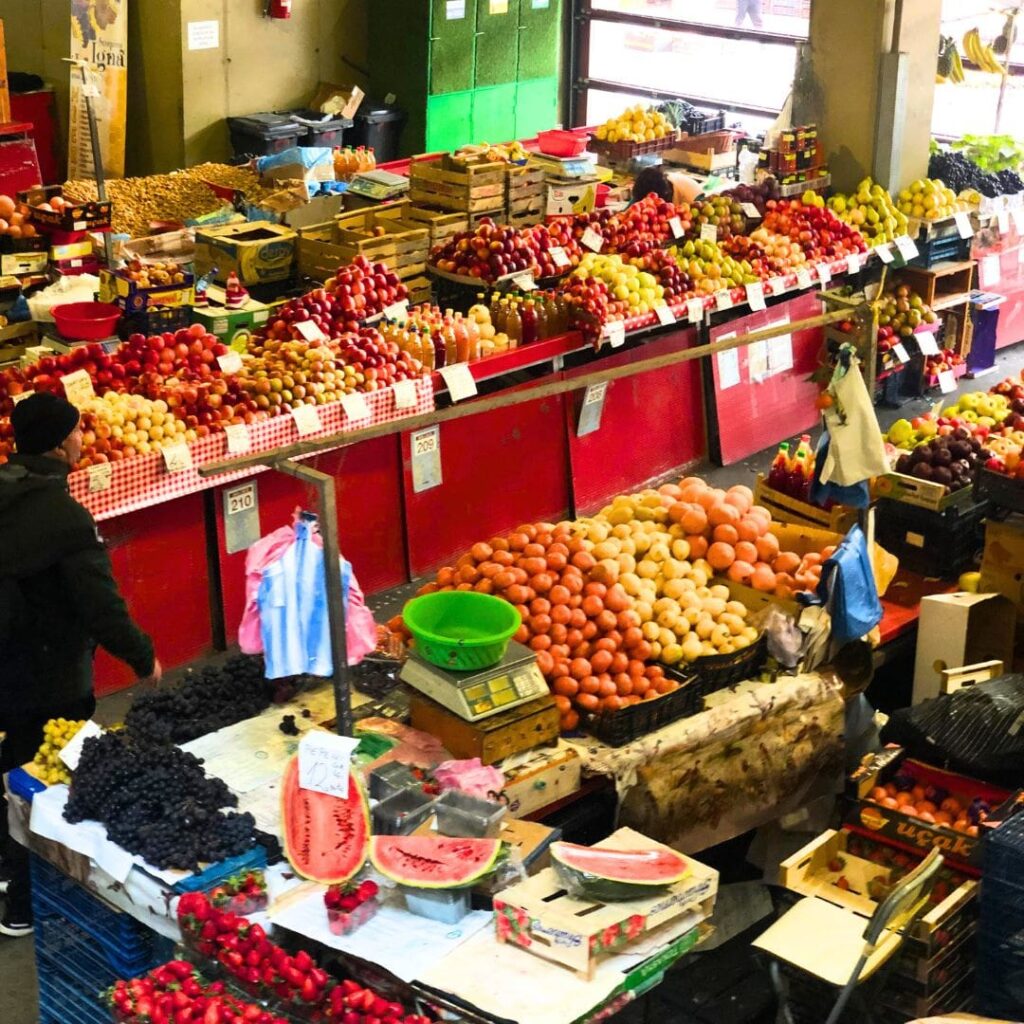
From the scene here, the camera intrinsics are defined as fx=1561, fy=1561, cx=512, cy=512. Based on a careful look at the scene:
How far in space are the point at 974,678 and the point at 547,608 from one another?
1.68m

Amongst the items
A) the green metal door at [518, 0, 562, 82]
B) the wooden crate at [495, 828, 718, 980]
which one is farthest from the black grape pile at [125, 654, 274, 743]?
the green metal door at [518, 0, 562, 82]

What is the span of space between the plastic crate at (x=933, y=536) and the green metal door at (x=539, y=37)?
867cm

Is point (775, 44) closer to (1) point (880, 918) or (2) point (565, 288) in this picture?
(2) point (565, 288)

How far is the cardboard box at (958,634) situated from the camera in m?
6.02

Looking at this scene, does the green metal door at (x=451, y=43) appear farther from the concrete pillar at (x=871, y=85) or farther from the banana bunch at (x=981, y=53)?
the banana bunch at (x=981, y=53)

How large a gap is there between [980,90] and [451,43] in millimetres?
4616

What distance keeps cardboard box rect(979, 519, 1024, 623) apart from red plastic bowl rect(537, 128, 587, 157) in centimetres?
512

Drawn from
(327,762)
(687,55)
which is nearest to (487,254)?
(327,762)

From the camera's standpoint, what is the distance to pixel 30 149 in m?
10.9

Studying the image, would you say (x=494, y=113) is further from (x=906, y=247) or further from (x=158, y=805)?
(x=158, y=805)

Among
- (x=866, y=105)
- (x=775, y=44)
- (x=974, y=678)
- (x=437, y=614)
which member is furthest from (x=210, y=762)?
(x=775, y=44)

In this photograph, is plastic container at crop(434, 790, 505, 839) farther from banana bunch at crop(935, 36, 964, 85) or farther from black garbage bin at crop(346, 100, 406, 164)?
black garbage bin at crop(346, 100, 406, 164)

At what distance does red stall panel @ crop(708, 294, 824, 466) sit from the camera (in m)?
9.47

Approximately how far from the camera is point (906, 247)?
10.2 m
